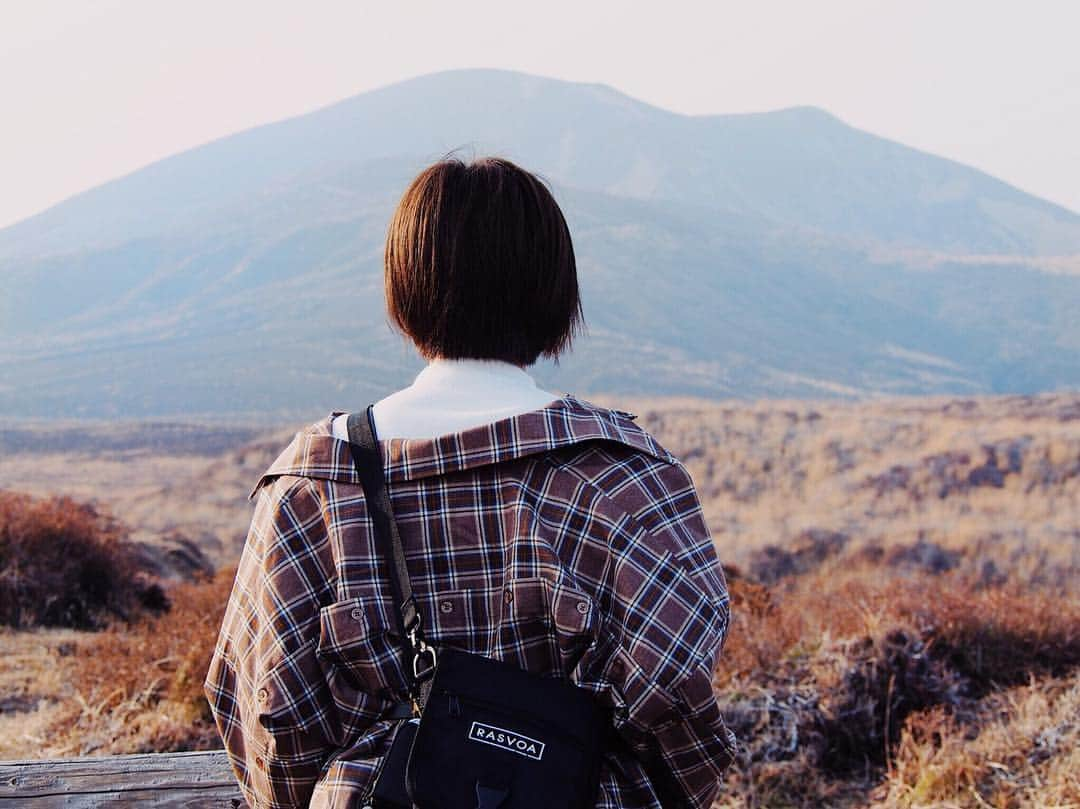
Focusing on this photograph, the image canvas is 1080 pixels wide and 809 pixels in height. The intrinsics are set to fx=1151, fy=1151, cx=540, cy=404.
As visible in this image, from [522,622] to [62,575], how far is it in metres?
8.70

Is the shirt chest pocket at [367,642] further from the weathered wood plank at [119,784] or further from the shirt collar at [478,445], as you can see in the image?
the weathered wood plank at [119,784]

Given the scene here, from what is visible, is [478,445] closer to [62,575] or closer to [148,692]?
[148,692]

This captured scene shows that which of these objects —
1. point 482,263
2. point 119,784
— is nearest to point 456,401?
point 482,263

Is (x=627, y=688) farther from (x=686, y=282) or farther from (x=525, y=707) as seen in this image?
(x=686, y=282)

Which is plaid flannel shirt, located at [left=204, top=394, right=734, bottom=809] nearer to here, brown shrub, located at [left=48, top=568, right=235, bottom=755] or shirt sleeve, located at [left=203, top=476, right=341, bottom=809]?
shirt sleeve, located at [left=203, top=476, right=341, bottom=809]

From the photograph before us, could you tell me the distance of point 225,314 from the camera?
134125 mm

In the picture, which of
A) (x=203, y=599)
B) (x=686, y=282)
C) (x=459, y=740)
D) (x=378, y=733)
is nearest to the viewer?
(x=459, y=740)

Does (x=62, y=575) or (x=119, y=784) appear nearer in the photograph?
(x=119, y=784)

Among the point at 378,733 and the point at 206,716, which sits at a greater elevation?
the point at 378,733

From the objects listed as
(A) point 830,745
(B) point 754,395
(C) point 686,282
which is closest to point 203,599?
(A) point 830,745

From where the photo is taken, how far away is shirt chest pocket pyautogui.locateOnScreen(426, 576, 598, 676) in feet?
5.98

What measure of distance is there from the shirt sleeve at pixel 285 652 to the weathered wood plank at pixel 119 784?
960 millimetres

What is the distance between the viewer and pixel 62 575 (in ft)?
31.4

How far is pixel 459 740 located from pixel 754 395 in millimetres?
111531
